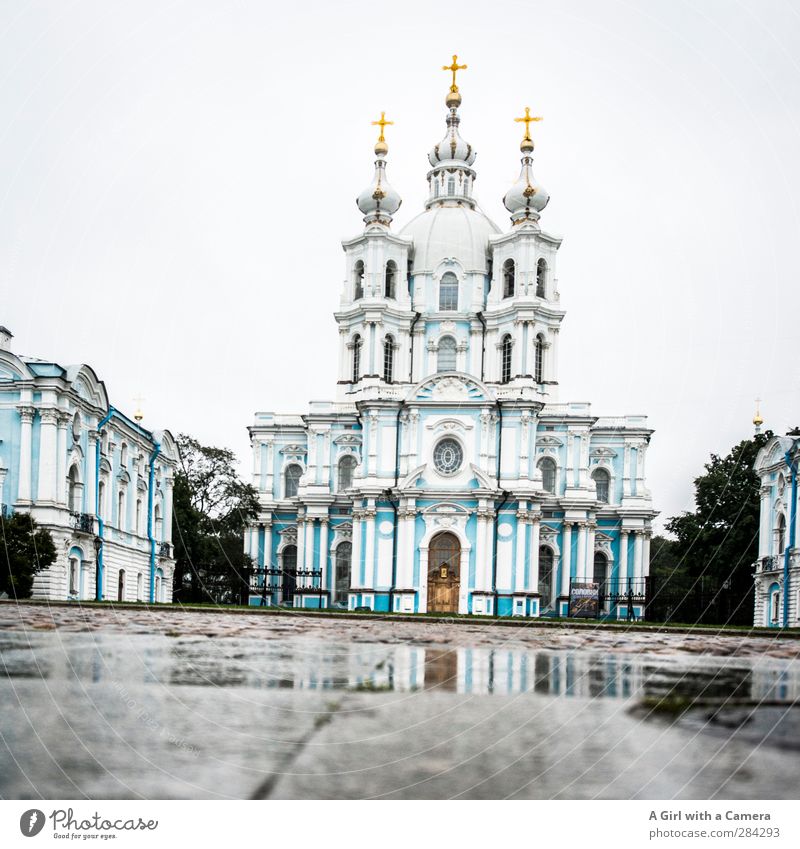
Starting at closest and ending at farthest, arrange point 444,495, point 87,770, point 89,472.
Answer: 1. point 87,770
2. point 89,472
3. point 444,495

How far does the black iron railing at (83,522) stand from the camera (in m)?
31.2

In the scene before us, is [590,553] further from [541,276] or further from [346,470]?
[541,276]

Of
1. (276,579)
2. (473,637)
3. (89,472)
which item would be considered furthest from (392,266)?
(473,637)

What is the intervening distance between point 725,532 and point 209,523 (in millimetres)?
23950

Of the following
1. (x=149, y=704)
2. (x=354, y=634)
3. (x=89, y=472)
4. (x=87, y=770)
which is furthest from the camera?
(x=89, y=472)

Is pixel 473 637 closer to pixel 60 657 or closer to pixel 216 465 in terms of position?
pixel 60 657

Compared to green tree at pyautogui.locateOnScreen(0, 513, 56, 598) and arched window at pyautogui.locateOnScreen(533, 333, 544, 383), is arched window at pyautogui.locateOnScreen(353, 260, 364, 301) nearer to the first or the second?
arched window at pyautogui.locateOnScreen(533, 333, 544, 383)

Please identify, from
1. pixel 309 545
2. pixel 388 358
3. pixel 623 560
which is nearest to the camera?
pixel 309 545

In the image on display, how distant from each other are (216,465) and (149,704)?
135ft

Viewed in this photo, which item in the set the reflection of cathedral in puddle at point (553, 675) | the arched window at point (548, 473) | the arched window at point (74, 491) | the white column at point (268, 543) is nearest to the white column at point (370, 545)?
the white column at point (268, 543)

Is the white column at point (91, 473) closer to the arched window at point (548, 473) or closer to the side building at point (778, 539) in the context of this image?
the side building at point (778, 539)

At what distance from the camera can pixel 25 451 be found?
97.0 ft

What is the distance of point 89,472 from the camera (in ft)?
107

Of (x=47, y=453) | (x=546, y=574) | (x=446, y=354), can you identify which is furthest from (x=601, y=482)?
(x=47, y=453)
